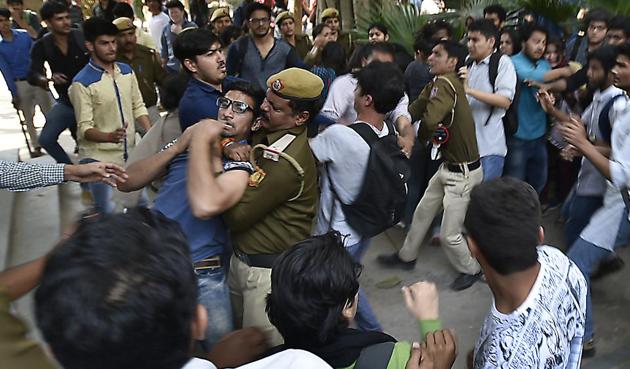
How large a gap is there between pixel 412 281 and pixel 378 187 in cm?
167

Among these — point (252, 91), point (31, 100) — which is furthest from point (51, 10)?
point (252, 91)

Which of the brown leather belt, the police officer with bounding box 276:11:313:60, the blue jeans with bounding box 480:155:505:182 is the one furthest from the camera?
the police officer with bounding box 276:11:313:60

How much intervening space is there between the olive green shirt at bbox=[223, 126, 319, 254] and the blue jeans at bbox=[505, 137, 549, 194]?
265 centimetres

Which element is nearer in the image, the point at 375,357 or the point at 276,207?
the point at 375,357

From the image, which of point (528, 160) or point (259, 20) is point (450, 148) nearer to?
point (528, 160)

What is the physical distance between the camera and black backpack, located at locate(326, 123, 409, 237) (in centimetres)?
274

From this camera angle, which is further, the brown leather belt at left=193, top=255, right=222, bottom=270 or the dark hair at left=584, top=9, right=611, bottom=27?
the dark hair at left=584, top=9, right=611, bottom=27

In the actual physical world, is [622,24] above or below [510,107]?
above

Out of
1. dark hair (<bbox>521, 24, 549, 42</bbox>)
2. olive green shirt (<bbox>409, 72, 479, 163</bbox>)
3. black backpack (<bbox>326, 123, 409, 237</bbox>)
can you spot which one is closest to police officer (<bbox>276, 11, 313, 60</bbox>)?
dark hair (<bbox>521, 24, 549, 42</bbox>)

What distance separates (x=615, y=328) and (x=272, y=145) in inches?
100

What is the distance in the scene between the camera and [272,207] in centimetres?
236

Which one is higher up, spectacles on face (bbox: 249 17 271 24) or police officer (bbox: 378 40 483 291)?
spectacles on face (bbox: 249 17 271 24)

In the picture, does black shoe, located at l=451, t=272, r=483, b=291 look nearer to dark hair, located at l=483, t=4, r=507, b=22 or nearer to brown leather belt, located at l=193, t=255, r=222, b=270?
brown leather belt, located at l=193, t=255, r=222, b=270

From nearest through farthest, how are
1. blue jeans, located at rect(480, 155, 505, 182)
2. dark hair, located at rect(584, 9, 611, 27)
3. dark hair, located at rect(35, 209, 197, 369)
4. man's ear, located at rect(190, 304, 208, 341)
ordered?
dark hair, located at rect(35, 209, 197, 369) < man's ear, located at rect(190, 304, 208, 341) < blue jeans, located at rect(480, 155, 505, 182) < dark hair, located at rect(584, 9, 611, 27)
